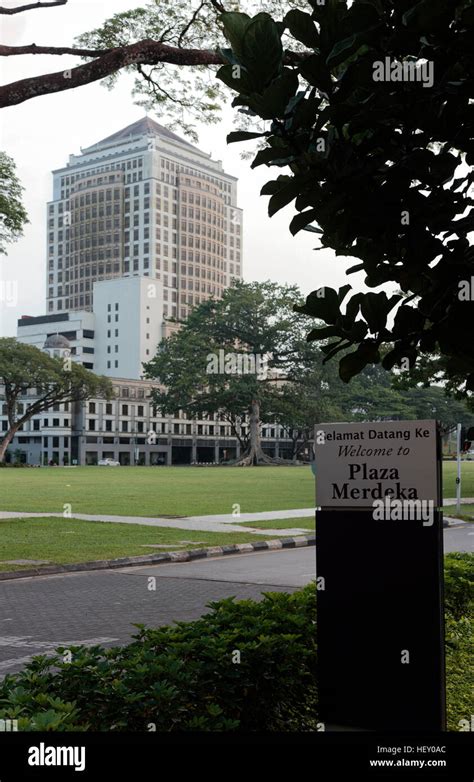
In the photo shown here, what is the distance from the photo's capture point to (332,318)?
3.17 m

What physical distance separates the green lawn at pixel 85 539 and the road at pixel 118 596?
4.25ft

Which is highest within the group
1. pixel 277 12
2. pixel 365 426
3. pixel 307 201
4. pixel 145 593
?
pixel 277 12

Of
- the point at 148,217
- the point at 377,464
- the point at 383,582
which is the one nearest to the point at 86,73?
the point at 377,464

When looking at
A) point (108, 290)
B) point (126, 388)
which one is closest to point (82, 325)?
point (108, 290)

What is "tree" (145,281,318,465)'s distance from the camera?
9506 centimetres

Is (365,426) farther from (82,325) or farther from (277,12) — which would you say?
(82,325)

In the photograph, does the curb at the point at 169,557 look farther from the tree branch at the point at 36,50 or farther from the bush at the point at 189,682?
the bush at the point at 189,682

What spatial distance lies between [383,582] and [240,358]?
91203 mm

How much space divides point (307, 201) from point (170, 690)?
2734mm

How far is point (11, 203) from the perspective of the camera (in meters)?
25.3

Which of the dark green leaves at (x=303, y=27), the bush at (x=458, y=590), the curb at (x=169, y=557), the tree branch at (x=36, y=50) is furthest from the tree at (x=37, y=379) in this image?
the dark green leaves at (x=303, y=27)

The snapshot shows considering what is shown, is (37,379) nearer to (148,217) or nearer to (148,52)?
(148,217)

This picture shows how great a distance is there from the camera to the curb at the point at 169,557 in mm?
15539

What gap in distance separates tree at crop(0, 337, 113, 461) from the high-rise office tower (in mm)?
47910
